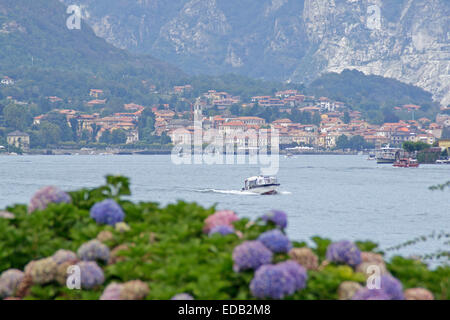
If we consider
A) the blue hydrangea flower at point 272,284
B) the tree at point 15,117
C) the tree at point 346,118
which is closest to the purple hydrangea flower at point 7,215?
the blue hydrangea flower at point 272,284

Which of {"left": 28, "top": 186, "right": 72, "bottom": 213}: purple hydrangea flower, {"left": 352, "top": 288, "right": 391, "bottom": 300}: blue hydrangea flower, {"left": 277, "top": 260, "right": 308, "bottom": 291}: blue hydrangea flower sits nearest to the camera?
{"left": 352, "top": 288, "right": 391, "bottom": 300}: blue hydrangea flower

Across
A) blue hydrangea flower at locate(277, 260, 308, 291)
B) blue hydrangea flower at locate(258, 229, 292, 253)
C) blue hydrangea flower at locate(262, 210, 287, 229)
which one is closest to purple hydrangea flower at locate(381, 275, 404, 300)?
blue hydrangea flower at locate(277, 260, 308, 291)

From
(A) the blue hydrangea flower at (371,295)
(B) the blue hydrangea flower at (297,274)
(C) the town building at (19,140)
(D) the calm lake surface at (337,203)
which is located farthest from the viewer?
(C) the town building at (19,140)

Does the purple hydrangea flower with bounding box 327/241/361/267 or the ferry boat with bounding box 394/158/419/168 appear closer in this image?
the purple hydrangea flower with bounding box 327/241/361/267

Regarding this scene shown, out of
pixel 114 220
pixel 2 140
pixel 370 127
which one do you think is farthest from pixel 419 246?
pixel 370 127

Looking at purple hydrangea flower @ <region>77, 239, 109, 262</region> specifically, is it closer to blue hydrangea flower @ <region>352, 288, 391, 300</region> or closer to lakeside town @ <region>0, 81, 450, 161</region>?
blue hydrangea flower @ <region>352, 288, 391, 300</region>

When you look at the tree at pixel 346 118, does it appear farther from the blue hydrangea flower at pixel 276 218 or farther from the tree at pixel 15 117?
the blue hydrangea flower at pixel 276 218
